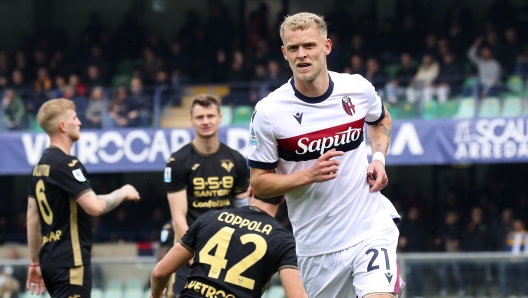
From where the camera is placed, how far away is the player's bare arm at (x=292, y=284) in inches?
188

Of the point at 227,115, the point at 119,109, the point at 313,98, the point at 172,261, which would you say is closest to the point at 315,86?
the point at 313,98

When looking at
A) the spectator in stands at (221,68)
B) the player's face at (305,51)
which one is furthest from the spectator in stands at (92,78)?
the player's face at (305,51)

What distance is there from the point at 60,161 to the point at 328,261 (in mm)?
2333

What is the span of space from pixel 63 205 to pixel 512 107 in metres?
A: 10.1

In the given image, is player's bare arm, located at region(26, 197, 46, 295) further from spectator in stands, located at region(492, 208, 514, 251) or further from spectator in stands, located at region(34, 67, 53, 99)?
spectator in stands, located at region(34, 67, 53, 99)

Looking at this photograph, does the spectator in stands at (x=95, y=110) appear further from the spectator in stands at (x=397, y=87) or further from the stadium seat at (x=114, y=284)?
the stadium seat at (x=114, y=284)

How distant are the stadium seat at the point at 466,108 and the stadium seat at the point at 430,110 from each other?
1.02 ft

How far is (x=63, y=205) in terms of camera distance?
665cm

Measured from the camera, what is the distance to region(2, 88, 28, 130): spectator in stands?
1636cm

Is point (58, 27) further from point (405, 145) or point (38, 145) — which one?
point (405, 145)

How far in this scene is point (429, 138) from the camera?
1502 centimetres

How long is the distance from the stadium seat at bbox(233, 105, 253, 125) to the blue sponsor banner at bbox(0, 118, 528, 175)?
1.38 feet

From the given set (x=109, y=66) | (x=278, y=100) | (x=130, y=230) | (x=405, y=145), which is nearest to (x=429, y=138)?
(x=405, y=145)

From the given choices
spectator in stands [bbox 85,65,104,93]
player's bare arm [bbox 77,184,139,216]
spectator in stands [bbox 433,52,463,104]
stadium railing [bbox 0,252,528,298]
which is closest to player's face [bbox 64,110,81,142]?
player's bare arm [bbox 77,184,139,216]
